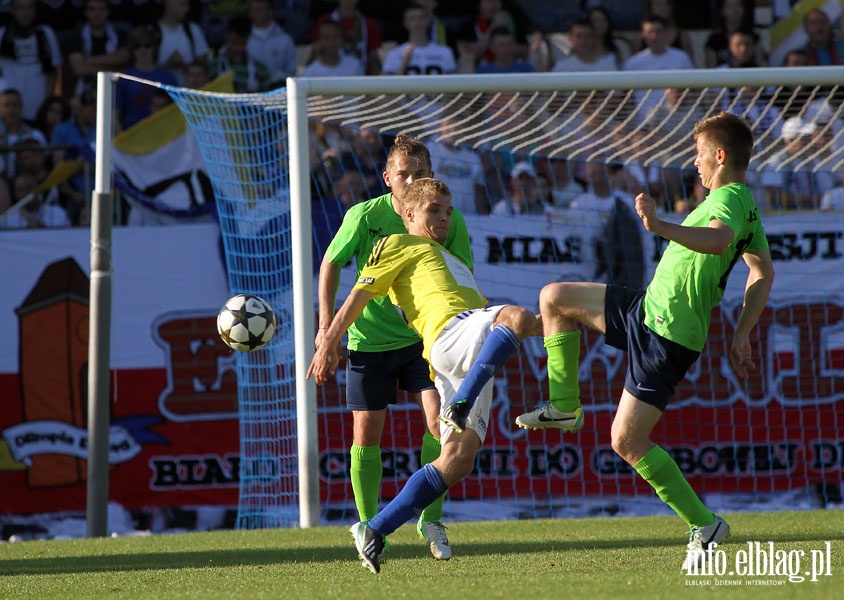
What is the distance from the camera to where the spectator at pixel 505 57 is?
12.3 m

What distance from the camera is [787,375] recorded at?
9.84 metres

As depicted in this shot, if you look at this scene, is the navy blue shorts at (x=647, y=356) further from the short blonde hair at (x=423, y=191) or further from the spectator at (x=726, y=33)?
the spectator at (x=726, y=33)

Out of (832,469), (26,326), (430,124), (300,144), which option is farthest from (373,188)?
(832,469)

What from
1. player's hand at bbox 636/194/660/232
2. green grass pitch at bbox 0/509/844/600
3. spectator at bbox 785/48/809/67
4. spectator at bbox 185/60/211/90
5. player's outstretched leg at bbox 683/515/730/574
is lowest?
green grass pitch at bbox 0/509/844/600

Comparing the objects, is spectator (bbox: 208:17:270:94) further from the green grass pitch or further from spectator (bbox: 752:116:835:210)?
the green grass pitch

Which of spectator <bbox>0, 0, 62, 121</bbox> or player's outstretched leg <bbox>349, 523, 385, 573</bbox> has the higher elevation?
spectator <bbox>0, 0, 62, 121</bbox>

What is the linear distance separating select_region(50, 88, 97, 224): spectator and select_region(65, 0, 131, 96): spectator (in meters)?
0.30

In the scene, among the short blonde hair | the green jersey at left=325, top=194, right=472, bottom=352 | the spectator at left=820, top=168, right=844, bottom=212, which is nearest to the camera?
the short blonde hair

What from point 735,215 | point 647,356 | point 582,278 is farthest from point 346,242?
point 582,278

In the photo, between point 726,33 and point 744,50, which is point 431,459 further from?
point 726,33

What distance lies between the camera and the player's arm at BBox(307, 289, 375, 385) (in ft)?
16.8

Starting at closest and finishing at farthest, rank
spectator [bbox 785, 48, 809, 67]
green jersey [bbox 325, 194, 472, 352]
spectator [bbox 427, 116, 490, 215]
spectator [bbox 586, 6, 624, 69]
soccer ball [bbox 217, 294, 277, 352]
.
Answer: green jersey [bbox 325, 194, 472, 352]
soccer ball [bbox 217, 294, 277, 352]
spectator [bbox 427, 116, 490, 215]
spectator [bbox 785, 48, 809, 67]
spectator [bbox 586, 6, 624, 69]

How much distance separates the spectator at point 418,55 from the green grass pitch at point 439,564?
18.5 ft

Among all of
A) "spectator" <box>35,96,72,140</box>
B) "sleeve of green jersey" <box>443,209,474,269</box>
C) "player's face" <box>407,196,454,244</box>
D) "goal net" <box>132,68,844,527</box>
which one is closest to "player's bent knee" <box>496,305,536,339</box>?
"player's face" <box>407,196,454,244</box>
